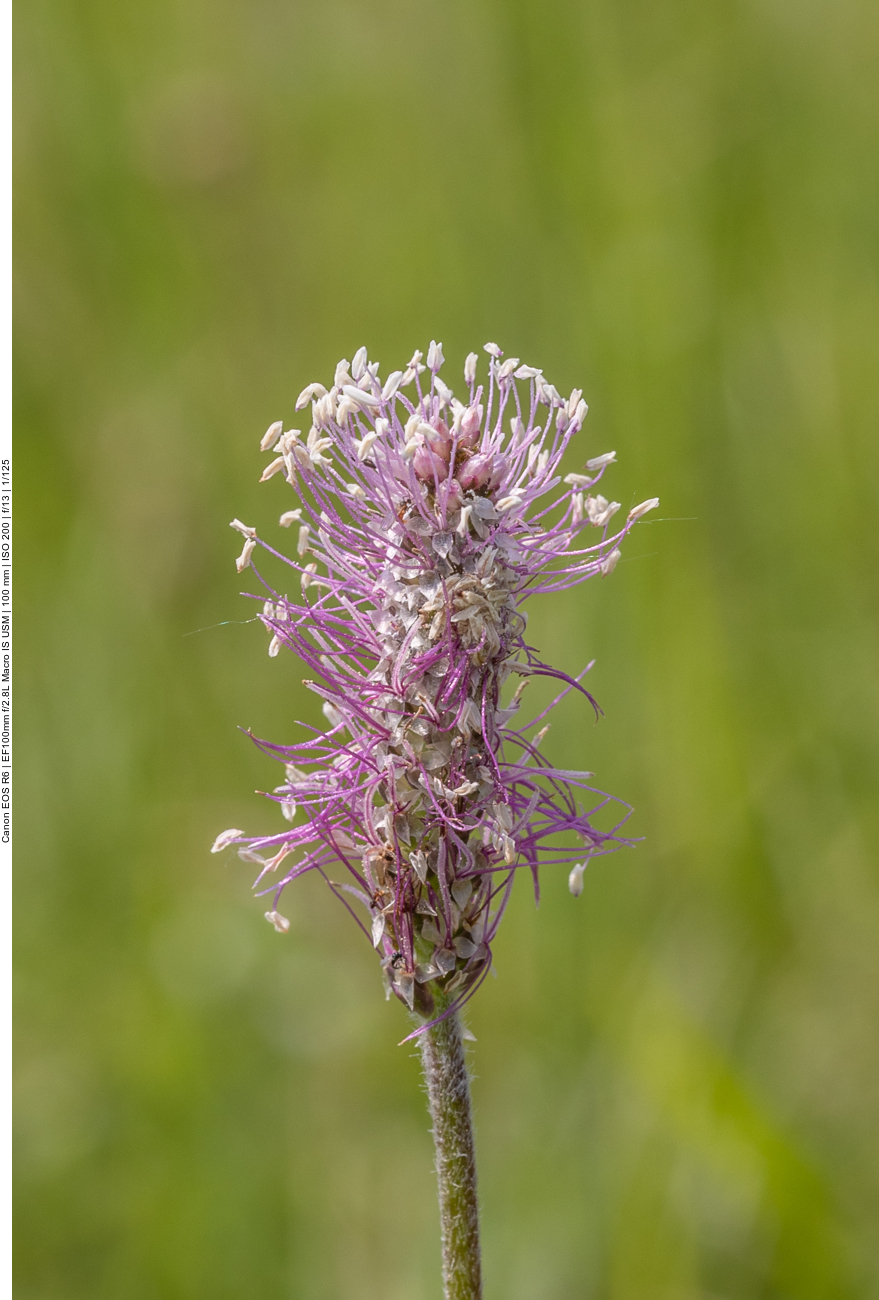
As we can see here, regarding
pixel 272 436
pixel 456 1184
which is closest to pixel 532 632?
pixel 272 436

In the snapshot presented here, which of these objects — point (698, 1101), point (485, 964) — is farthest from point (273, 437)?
point (698, 1101)

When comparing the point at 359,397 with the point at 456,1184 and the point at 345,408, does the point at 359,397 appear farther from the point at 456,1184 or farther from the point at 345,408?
the point at 456,1184

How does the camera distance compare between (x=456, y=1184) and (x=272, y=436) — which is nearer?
(x=456, y=1184)

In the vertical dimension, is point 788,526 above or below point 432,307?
below

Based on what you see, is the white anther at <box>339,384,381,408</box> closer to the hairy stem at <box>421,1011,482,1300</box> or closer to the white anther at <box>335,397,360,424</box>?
the white anther at <box>335,397,360,424</box>

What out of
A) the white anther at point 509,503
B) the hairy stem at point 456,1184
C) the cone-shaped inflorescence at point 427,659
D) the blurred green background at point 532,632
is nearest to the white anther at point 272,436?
the cone-shaped inflorescence at point 427,659

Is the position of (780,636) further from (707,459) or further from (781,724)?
(707,459)

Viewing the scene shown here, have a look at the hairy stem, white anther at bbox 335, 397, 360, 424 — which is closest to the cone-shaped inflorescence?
white anther at bbox 335, 397, 360, 424
